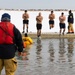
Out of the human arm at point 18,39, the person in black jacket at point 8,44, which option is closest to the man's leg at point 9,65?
the person in black jacket at point 8,44

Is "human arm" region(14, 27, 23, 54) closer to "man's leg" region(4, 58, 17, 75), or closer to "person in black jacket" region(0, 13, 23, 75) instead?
"person in black jacket" region(0, 13, 23, 75)

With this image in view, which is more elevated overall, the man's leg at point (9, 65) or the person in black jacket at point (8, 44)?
the person in black jacket at point (8, 44)

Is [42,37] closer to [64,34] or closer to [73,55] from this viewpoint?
[64,34]

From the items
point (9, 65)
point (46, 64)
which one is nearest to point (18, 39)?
point (9, 65)

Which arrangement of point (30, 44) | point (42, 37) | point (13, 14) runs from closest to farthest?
point (30, 44), point (42, 37), point (13, 14)

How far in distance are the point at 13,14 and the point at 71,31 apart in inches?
432

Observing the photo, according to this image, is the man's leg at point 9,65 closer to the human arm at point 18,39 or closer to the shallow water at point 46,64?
the human arm at point 18,39

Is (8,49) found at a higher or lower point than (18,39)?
lower

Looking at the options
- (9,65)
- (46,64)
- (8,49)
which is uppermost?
(8,49)

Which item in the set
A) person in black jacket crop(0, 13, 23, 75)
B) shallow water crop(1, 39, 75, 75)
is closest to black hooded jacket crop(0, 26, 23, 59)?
person in black jacket crop(0, 13, 23, 75)

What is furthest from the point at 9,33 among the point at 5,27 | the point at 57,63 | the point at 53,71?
the point at 57,63

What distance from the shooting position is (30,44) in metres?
22.3

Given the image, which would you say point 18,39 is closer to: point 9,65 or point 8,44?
point 8,44

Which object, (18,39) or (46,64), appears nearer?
(18,39)
